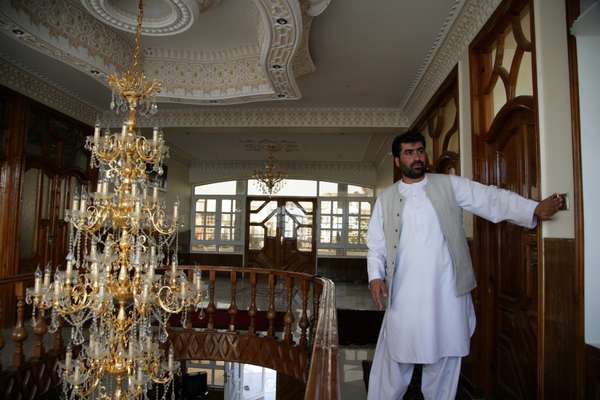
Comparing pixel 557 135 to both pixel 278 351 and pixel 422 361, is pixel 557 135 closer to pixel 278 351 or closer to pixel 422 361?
pixel 422 361

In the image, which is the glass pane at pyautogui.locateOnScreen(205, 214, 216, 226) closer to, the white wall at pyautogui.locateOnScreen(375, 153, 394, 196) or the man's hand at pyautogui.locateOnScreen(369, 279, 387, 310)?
the white wall at pyautogui.locateOnScreen(375, 153, 394, 196)

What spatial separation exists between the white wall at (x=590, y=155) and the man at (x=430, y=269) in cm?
19

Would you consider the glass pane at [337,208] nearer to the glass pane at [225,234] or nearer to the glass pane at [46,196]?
the glass pane at [225,234]

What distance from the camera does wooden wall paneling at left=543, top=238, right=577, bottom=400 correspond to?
2123 millimetres

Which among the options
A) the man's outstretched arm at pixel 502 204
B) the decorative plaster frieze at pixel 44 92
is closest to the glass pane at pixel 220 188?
the decorative plaster frieze at pixel 44 92

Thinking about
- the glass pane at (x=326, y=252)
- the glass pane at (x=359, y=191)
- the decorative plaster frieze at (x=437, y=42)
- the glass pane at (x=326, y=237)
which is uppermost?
the decorative plaster frieze at (x=437, y=42)

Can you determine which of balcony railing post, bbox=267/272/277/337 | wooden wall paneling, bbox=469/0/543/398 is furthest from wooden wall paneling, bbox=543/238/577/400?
balcony railing post, bbox=267/272/277/337

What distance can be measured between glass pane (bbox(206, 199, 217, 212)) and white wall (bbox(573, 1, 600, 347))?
38.0ft

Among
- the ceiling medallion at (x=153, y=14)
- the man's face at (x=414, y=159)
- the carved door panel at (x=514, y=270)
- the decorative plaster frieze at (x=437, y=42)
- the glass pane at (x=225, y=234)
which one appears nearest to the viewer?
the man's face at (x=414, y=159)

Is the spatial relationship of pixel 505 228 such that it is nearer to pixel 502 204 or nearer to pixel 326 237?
pixel 502 204

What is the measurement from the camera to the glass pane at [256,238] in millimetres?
12594

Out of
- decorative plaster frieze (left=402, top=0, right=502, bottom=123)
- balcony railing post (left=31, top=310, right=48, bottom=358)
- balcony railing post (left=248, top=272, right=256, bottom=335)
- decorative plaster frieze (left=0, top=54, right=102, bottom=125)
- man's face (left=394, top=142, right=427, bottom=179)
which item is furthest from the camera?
decorative plaster frieze (left=0, top=54, right=102, bottom=125)

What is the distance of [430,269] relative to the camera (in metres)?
2.14

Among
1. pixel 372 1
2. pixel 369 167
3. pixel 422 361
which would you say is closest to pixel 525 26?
pixel 372 1
